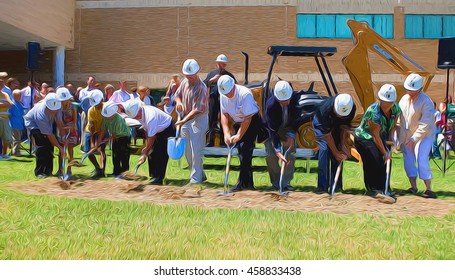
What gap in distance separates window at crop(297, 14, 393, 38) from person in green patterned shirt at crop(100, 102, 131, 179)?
18216 millimetres

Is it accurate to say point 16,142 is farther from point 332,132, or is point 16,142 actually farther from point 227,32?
point 227,32

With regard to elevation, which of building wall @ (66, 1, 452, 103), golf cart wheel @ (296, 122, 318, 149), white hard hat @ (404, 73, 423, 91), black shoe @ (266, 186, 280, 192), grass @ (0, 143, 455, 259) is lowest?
grass @ (0, 143, 455, 259)

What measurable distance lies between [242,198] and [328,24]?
20.0m

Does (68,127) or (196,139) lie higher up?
(68,127)

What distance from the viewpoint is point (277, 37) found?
26625 mm

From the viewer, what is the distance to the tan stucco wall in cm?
2247

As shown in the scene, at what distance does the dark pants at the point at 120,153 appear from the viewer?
9.63 metres

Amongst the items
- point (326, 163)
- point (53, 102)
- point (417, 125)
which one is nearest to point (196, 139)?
point (326, 163)

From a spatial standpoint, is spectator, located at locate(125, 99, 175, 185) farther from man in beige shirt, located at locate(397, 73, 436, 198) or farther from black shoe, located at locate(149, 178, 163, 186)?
man in beige shirt, located at locate(397, 73, 436, 198)

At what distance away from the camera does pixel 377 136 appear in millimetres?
7961

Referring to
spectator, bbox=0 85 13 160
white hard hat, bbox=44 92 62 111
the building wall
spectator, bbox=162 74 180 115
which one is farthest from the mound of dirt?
the building wall

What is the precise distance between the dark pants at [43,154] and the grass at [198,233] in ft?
6.52
